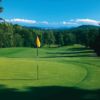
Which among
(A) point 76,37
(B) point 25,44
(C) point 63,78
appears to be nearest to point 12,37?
(B) point 25,44

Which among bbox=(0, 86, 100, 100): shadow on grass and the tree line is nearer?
bbox=(0, 86, 100, 100): shadow on grass

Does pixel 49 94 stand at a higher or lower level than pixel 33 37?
higher

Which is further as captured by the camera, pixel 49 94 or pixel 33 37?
pixel 33 37

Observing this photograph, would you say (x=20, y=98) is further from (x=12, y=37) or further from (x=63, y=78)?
(x=12, y=37)

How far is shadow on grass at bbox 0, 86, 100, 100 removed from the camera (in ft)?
39.5

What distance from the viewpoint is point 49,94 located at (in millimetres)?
12680

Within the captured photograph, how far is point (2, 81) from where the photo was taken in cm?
1600

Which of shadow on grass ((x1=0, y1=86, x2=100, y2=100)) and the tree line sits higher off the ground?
shadow on grass ((x1=0, y1=86, x2=100, y2=100))

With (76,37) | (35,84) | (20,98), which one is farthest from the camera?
(76,37)

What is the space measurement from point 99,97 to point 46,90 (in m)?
2.38

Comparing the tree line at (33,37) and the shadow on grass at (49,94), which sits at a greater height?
the shadow on grass at (49,94)

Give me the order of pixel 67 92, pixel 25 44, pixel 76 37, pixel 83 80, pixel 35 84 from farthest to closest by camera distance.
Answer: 1. pixel 76 37
2. pixel 25 44
3. pixel 83 80
4. pixel 35 84
5. pixel 67 92

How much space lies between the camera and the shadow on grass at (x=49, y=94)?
12.0m

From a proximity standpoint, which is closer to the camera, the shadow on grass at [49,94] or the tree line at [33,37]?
the shadow on grass at [49,94]
